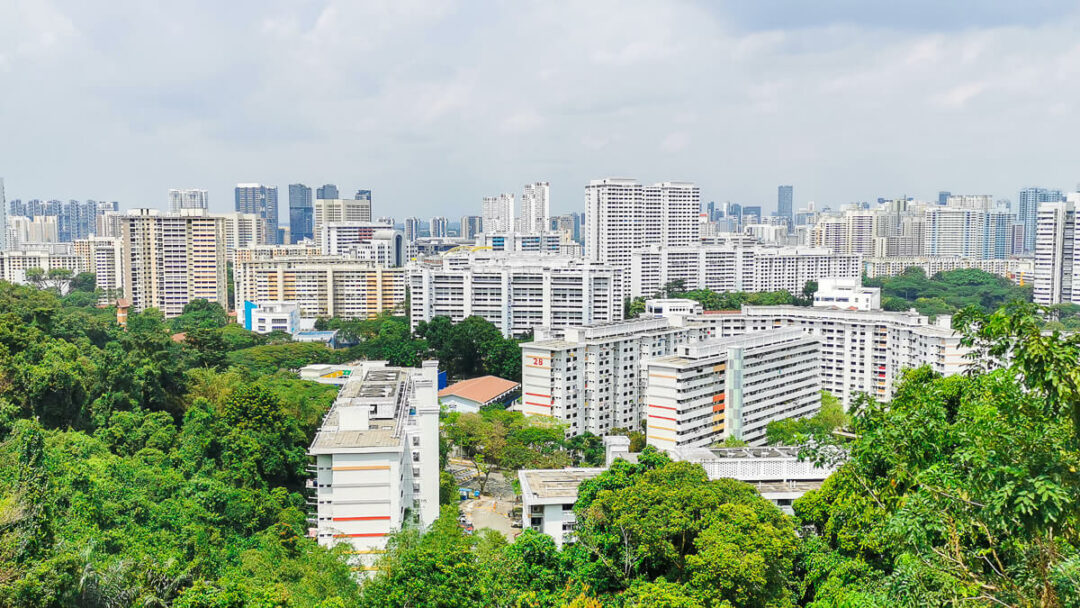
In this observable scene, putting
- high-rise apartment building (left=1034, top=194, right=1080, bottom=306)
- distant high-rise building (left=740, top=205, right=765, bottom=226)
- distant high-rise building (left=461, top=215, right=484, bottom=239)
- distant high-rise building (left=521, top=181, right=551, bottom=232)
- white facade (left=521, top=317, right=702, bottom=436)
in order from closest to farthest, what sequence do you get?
white facade (left=521, top=317, right=702, bottom=436) < high-rise apartment building (left=1034, top=194, right=1080, bottom=306) < distant high-rise building (left=521, top=181, right=551, bottom=232) < distant high-rise building (left=461, top=215, right=484, bottom=239) < distant high-rise building (left=740, top=205, right=765, bottom=226)

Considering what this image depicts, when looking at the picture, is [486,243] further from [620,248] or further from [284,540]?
[284,540]

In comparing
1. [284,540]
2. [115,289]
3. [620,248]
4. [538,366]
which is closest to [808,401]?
[538,366]

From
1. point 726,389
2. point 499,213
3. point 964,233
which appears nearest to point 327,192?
point 499,213

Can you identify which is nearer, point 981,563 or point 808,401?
point 981,563

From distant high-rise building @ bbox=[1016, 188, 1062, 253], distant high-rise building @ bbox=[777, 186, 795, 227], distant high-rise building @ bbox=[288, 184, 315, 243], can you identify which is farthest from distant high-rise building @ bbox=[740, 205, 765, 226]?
distant high-rise building @ bbox=[288, 184, 315, 243]

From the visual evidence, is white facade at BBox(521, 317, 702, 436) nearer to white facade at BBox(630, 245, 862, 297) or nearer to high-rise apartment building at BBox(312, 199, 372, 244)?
white facade at BBox(630, 245, 862, 297)

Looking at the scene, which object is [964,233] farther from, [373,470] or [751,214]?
[373,470]
